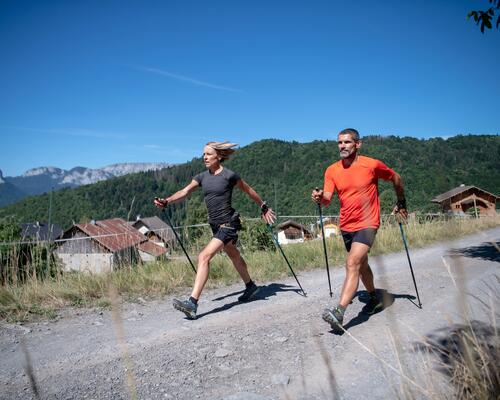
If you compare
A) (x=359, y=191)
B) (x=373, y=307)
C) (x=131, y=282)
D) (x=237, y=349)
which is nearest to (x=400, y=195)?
(x=359, y=191)

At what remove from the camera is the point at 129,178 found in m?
182

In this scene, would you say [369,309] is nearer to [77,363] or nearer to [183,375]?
[183,375]

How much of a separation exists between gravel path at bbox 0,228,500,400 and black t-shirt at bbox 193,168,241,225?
1164 mm

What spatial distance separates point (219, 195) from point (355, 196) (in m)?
1.76

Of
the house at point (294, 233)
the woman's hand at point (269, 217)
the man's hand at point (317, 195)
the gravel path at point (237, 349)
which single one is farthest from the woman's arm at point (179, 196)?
the house at point (294, 233)

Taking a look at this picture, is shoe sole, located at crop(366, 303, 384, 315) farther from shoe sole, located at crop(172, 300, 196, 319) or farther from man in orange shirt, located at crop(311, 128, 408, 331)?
shoe sole, located at crop(172, 300, 196, 319)

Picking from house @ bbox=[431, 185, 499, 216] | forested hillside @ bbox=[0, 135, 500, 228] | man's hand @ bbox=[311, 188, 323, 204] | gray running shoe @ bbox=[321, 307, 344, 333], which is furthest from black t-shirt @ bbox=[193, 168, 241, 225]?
forested hillside @ bbox=[0, 135, 500, 228]

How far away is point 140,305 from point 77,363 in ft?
5.81

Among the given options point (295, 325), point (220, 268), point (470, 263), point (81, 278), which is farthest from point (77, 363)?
point (470, 263)

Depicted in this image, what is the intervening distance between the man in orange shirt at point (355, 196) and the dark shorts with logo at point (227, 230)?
1.17 meters

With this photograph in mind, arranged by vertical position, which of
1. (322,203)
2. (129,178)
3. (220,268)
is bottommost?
(220,268)

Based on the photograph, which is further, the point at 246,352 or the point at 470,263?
the point at 470,263

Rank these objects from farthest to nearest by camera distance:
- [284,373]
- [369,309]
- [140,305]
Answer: [140,305] → [369,309] → [284,373]

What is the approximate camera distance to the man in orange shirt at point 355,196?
3832 mm
